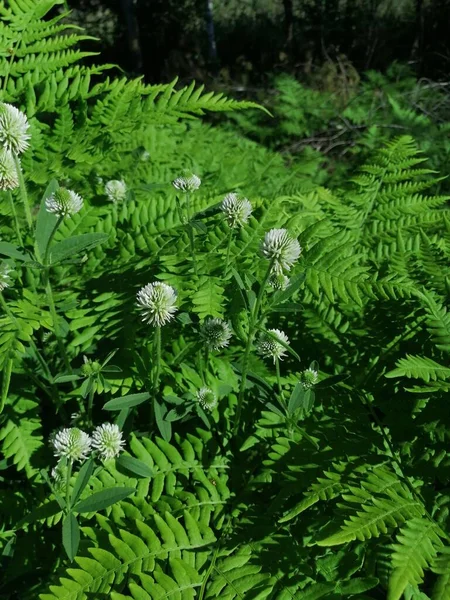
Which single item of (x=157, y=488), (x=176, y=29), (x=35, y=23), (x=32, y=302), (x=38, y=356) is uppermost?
(x=35, y=23)

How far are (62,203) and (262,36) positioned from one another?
407 inches

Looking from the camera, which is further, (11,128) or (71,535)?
(11,128)

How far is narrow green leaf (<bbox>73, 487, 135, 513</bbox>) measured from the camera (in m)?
1.42

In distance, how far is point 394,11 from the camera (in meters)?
10.1

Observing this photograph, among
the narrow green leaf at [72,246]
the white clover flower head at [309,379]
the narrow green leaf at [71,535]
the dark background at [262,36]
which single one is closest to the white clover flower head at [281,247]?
the white clover flower head at [309,379]

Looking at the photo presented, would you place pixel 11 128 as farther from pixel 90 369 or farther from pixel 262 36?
pixel 262 36

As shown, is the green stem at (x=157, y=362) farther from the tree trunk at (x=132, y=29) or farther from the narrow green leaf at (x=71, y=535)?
the tree trunk at (x=132, y=29)

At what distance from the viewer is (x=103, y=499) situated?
4.75 feet

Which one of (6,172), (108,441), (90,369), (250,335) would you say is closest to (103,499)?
(108,441)

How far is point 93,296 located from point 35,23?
1.24 meters

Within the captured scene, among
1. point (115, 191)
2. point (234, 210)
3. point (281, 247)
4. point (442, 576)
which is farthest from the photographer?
point (115, 191)

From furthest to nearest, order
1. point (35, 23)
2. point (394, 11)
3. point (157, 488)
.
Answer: point (394, 11)
point (35, 23)
point (157, 488)

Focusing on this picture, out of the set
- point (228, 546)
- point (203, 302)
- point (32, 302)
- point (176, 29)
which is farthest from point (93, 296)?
point (176, 29)

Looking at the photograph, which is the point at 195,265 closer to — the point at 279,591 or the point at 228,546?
the point at 228,546
